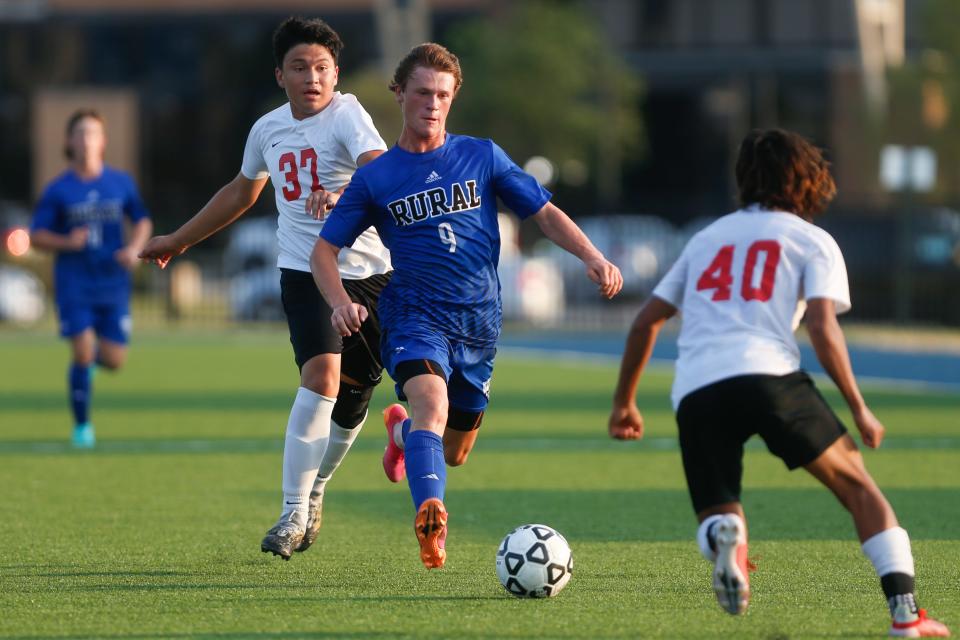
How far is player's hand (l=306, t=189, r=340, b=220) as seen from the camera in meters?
7.07

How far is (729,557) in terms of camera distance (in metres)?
5.51

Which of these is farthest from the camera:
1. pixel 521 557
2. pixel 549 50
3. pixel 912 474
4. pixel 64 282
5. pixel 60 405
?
pixel 549 50

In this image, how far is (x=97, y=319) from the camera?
13.0 meters

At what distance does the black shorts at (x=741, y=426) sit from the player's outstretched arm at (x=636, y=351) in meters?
0.23

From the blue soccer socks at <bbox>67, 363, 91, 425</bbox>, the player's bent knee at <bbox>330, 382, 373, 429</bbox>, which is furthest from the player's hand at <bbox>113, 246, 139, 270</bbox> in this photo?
the player's bent knee at <bbox>330, 382, 373, 429</bbox>

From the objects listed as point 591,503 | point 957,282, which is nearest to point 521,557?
point 591,503

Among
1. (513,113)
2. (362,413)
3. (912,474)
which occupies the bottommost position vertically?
(912,474)

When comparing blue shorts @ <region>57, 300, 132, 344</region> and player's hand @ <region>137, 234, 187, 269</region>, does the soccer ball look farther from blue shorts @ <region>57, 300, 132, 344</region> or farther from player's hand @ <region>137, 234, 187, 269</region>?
blue shorts @ <region>57, 300, 132, 344</region>

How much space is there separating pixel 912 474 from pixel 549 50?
3648 cm

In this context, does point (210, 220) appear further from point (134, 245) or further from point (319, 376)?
point (134, 245)

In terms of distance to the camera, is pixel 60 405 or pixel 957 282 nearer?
pixel 60 405

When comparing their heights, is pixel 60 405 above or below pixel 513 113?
below

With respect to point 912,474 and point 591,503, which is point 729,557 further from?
point 912,474

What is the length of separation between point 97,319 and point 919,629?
8620mm
